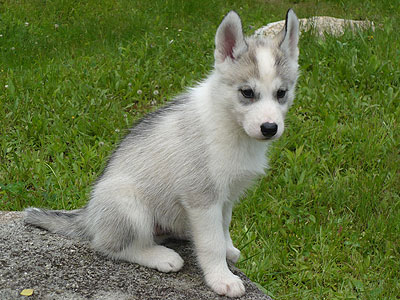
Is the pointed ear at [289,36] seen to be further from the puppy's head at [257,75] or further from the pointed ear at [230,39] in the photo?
the pointed ear at [230,39]

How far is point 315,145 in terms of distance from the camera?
568cm

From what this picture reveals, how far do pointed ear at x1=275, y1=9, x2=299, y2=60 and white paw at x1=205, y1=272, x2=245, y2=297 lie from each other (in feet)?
4.98

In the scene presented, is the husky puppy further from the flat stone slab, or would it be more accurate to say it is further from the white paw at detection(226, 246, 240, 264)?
the white paw at detection(226, 246, 240, 264)

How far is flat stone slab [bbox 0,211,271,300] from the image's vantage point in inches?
121

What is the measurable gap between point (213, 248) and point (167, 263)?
38 cm

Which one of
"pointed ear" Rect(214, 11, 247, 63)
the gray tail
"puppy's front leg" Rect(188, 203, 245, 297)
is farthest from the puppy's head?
the gray tail

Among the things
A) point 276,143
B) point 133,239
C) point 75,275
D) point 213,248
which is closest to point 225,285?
point 213,248

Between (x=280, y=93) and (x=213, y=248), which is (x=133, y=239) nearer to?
(x=213, y=248)

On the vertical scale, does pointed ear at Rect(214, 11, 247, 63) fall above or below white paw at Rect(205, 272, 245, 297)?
above

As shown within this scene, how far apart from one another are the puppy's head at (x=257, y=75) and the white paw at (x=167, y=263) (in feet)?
3.32

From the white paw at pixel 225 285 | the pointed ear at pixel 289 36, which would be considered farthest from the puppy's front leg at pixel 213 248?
the pointed ear at pixel 289 36

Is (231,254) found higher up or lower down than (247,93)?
lower down

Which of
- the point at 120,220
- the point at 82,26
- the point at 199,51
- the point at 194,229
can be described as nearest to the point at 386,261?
the point at 194,229

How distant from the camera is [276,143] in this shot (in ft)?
18.8
